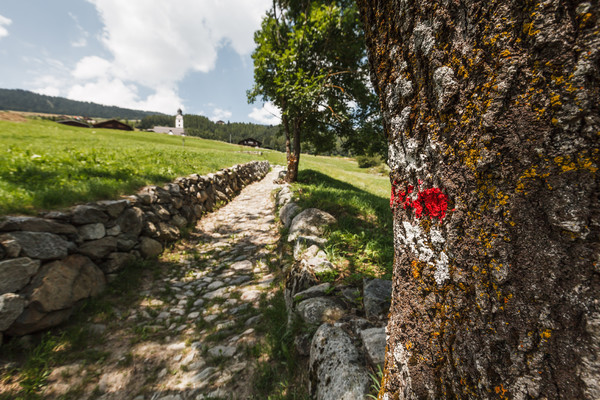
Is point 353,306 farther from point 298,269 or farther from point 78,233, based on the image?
point 78,233

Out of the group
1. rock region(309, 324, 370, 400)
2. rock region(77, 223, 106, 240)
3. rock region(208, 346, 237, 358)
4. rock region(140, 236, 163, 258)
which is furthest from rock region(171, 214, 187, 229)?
rock region(309, 324, 370, 400)

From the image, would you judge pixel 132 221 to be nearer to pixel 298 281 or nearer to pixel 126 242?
pixel 126 242

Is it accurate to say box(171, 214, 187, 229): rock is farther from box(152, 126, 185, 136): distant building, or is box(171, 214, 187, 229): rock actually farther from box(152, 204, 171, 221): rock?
box(152, 126, 185, 136): distant building

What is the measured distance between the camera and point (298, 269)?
12.1 feet

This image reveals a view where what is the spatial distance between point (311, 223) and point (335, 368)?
10.2 feet

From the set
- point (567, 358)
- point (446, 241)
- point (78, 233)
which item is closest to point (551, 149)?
point (446, 241)

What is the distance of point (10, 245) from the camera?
2.99m

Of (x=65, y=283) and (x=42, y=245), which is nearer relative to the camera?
(x=42, y=245)

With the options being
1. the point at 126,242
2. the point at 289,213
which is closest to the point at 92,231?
the point at 126,242

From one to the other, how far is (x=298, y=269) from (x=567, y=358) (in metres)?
3.17

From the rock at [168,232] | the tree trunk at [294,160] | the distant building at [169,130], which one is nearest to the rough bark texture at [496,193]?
the rock at [168,232]

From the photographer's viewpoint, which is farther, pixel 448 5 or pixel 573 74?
pixel 448 5

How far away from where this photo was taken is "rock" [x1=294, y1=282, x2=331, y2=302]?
10.2ft

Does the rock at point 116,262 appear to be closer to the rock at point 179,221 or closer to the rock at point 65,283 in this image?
the rock at point 65,283
